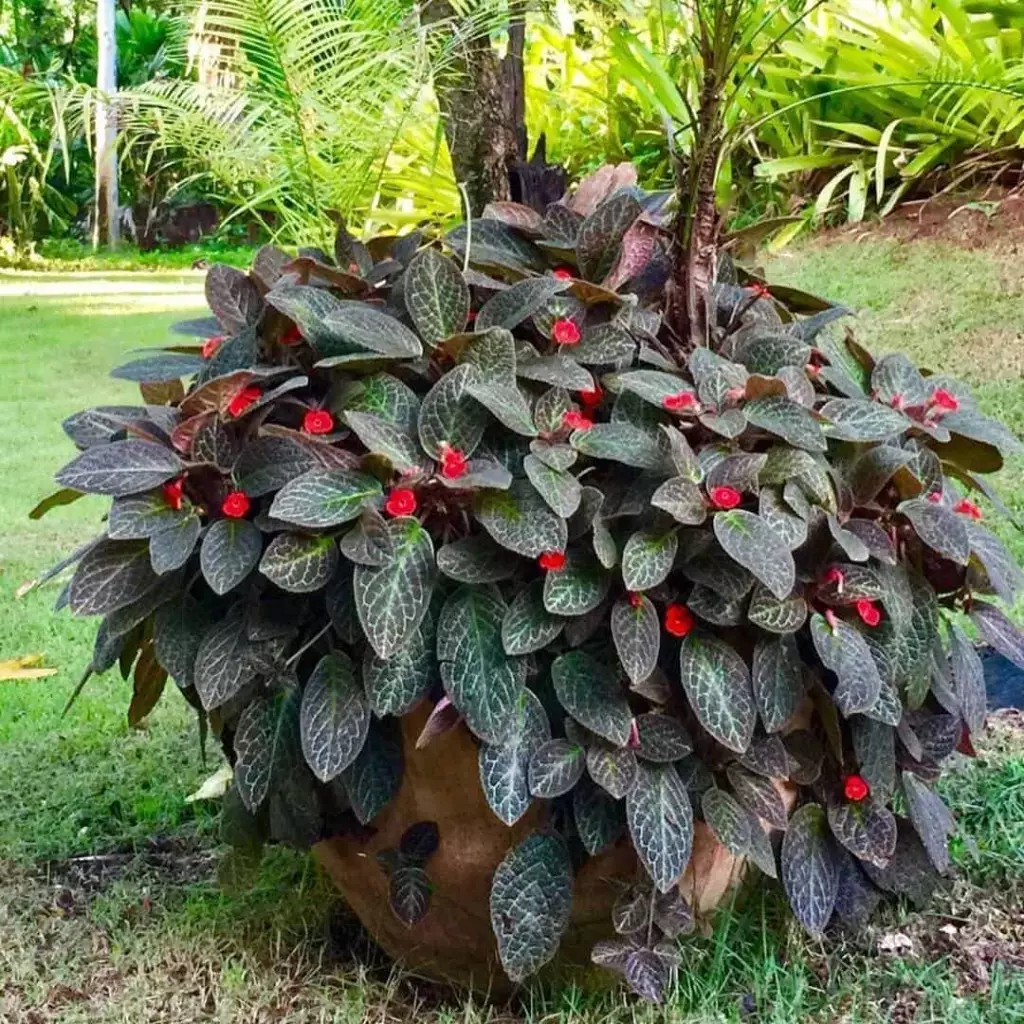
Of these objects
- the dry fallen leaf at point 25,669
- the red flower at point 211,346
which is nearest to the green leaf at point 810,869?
the red flower at point 211,346

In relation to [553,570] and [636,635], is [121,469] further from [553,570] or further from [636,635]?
[636,635]

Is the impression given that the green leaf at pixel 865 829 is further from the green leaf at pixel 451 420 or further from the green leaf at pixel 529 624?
the green leaf at pixel 451 420

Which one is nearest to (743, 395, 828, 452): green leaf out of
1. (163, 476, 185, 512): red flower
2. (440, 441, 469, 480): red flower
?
(440, 441, 469, 480): red flower

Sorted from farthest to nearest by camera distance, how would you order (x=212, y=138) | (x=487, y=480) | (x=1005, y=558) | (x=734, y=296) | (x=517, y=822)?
(x=212, y=138) < (x=734, y=296) < (x=1005, y=558) < (x=517, y=822) < (x=487, y=480)

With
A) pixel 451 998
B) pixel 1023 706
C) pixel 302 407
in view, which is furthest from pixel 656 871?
pixel 1023 706

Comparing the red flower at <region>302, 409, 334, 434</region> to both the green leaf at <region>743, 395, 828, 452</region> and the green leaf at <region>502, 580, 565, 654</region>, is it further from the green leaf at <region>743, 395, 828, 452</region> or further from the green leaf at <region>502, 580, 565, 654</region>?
the green leaf at <region>743, 395, 828, 452</region>

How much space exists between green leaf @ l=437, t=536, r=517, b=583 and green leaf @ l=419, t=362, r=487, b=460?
0.33 ft

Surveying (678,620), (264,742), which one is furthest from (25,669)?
(678,620)

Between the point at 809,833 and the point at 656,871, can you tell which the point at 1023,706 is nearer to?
the point at 809,833

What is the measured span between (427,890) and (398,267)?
0.77 m

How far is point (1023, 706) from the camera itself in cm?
245

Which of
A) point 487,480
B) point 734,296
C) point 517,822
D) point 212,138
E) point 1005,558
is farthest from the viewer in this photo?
point 212,138

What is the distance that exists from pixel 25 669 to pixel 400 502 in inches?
71.5

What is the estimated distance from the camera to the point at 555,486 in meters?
1.38
